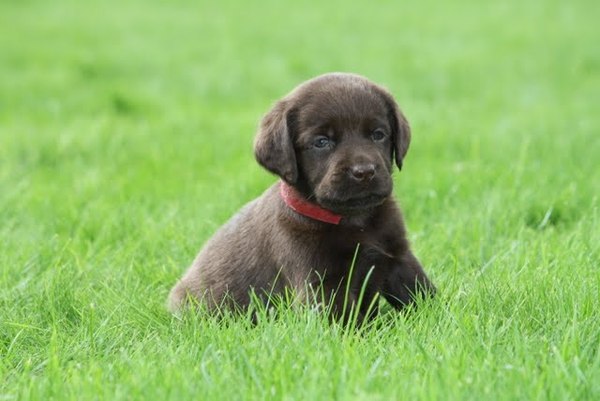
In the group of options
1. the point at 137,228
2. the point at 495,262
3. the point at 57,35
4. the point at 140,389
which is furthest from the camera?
the point at 57,35

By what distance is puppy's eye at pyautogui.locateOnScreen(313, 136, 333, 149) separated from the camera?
4.14 metres

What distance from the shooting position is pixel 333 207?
4090 mm

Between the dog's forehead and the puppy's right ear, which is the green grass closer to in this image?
the puppy's right ear

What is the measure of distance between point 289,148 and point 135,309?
3.00 ft

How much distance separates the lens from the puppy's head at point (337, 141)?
400cm

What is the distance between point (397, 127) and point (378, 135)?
5.9 inches

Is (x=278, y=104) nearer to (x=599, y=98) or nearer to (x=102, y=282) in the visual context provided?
(x=102, y=282)

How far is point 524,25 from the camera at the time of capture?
15867 millimetres

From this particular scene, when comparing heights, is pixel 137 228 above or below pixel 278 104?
below

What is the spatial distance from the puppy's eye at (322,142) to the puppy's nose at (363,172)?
0.22 m

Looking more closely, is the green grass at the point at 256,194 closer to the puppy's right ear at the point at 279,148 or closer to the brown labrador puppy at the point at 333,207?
the brown labrador puppy at the point at 333,207

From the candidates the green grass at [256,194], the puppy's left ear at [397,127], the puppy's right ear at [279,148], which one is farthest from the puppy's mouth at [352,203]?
the green grass at [256,194]

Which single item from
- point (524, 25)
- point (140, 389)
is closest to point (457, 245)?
point (140, 389)

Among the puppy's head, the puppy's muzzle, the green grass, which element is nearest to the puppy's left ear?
the puppy's head
